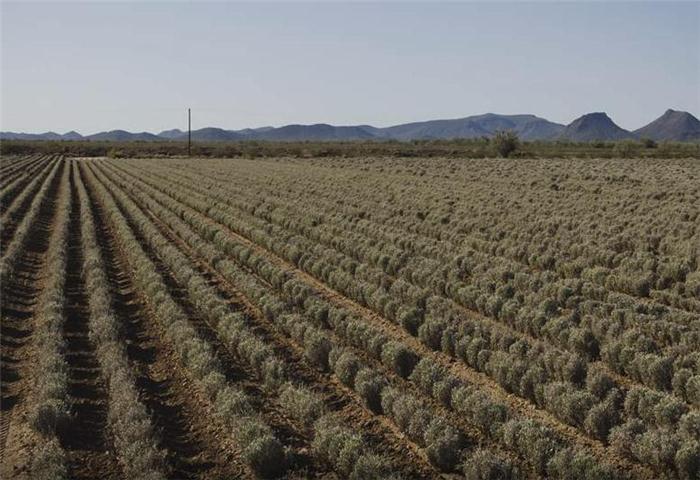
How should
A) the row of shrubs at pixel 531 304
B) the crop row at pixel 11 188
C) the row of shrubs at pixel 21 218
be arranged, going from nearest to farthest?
the row of shrubs at pixel 531 304 → the row of shrubs at pixel 21 218 → the crop row at pixel 11 188

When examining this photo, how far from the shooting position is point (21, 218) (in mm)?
27109

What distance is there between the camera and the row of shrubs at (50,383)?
23.6 feet

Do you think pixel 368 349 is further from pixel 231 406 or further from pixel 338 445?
pixel 338 445

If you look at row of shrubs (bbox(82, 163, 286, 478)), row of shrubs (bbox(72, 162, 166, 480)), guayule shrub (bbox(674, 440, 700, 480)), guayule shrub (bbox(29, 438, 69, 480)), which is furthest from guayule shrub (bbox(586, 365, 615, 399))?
guayule shrub (bbox(29, 438, 69, 480))

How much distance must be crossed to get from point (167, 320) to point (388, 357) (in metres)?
4.77

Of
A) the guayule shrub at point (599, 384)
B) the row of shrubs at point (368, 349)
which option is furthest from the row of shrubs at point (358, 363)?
the guayule shrub at point (599, 384)

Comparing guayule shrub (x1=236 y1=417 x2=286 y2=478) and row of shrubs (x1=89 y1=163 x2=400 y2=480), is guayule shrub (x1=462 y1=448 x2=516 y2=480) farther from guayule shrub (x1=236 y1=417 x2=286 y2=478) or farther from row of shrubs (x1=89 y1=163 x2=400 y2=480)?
guayule shrub (x1=236 y1=417 x2=286 y2=478)

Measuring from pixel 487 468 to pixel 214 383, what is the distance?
4175 millimetres

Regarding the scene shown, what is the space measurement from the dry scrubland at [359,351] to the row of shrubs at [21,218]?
0.17 meters

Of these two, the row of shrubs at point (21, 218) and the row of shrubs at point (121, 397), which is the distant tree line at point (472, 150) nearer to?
the row of shrubs at point (21, 218)

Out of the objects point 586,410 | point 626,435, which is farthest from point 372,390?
point 626,435

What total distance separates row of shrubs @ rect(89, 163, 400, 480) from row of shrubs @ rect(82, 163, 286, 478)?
0.03 metres

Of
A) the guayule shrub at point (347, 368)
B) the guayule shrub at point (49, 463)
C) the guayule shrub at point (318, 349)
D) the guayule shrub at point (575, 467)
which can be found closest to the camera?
the guayule shrub at point (575, 467)

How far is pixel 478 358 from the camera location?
9938mm
